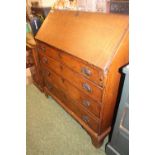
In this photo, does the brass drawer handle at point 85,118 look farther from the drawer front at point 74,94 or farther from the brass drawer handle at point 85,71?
the brass drawer handle at point 85,71

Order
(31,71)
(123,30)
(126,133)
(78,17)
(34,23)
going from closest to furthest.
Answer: (123,30), (126,133), (78,17), (34,23), (31,71)

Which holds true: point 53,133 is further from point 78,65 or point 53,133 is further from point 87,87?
point 78,65

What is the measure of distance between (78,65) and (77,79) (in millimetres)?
159

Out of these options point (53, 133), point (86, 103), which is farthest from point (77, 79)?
point (53, 133)

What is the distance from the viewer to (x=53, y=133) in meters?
1.67

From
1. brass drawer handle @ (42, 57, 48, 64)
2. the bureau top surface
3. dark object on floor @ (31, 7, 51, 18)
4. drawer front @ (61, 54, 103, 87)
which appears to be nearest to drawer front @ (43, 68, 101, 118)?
brass drawer handle @ (42, 57, 48, 64)

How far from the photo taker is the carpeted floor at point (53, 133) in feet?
4.88

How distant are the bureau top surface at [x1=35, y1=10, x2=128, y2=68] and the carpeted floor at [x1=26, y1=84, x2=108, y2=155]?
0.96 m

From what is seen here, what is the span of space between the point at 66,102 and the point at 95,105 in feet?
1.80

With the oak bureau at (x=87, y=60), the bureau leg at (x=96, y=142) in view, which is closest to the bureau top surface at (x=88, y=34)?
the oak bureau at (x=87, y=60)

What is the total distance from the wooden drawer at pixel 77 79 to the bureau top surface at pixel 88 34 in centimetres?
20

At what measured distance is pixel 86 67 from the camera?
3.64ft
